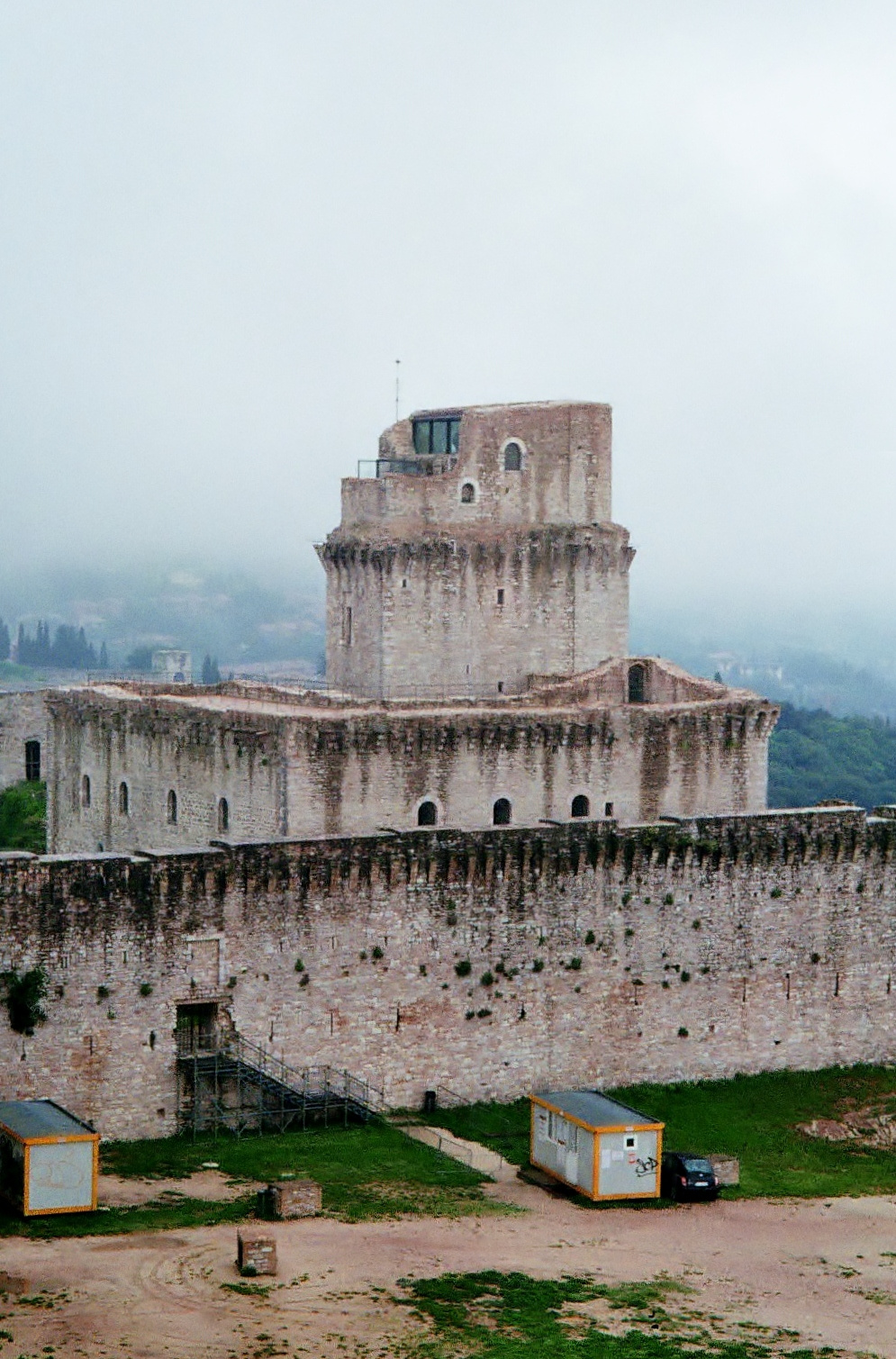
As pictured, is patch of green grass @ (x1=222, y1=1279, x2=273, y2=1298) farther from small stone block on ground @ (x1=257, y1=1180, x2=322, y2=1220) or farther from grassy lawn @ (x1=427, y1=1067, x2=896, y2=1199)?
grassy lawn @ (x1=427, y1=1067, x2=896, y2=1199)

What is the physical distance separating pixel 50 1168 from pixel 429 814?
23.1 meters

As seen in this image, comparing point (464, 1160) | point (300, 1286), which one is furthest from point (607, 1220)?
point (300, 1286)

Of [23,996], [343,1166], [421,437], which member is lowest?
[343,1166]

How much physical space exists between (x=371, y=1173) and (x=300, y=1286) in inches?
329

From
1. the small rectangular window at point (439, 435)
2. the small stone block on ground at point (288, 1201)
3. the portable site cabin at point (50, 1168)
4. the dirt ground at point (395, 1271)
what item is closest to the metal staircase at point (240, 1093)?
the dirt ground at point (395, 1271)

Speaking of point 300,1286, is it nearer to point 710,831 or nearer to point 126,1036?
point 126,1036

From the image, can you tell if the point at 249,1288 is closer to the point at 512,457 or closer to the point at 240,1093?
the point at 240,1093

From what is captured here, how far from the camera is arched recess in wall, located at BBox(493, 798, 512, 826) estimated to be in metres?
73.6

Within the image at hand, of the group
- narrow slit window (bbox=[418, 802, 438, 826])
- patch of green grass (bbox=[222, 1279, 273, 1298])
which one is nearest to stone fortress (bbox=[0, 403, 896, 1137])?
narrow slit window (bbox=[418, 802, 438, 826])

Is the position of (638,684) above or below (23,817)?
above

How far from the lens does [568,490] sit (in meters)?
82.8

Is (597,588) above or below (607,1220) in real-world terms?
above

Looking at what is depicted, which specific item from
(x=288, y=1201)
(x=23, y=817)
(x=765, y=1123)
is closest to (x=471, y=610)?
(x=765, y=1123)

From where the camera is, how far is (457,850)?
2483 inches
